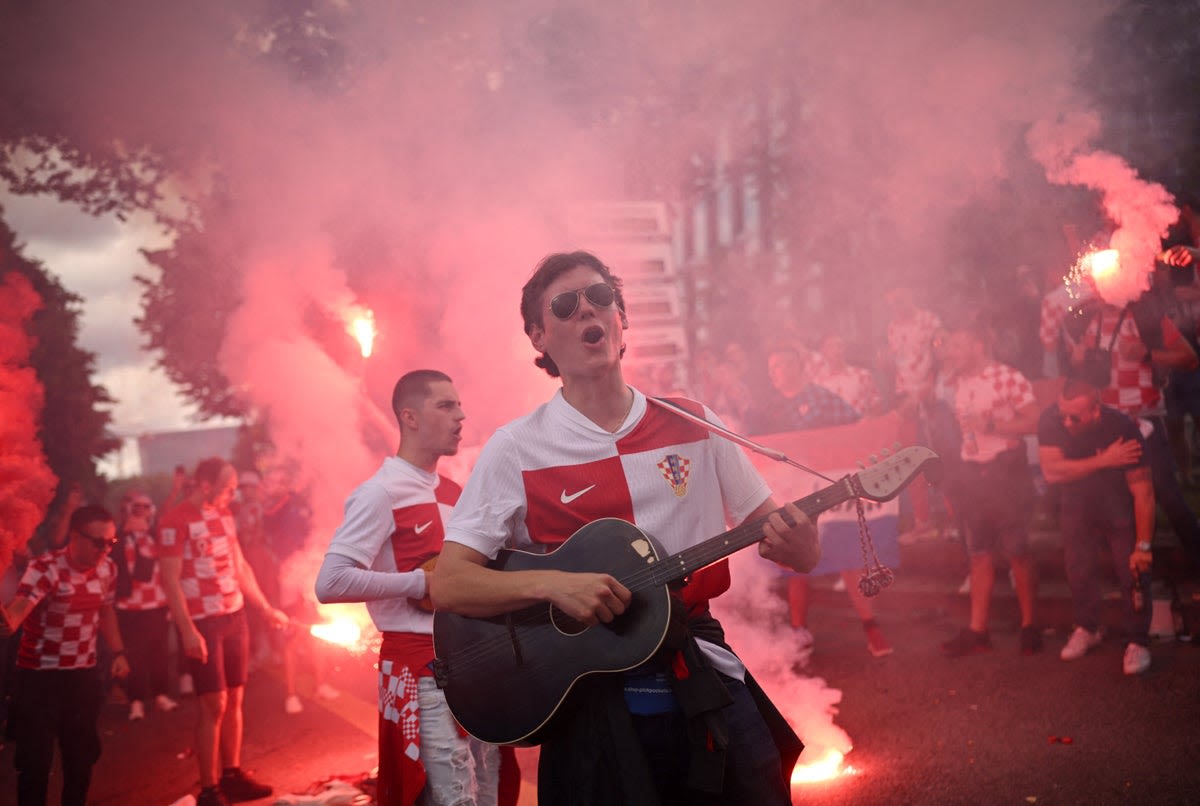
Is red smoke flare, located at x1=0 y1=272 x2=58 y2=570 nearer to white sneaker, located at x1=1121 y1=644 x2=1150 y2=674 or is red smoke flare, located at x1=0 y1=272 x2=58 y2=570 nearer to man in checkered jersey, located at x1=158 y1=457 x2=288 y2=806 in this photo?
man in checkered jersey, located at x1=158 y1=457 x2=288 y2=806

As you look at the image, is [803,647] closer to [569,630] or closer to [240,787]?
[240,787]

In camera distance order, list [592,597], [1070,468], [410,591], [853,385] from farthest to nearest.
Answer: [853,385], [1070,468], [410,591], [592,597]

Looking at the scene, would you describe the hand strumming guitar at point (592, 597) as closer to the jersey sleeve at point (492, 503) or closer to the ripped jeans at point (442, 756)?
the jersey sleeve at point (492, 503)

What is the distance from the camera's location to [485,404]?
373 inches

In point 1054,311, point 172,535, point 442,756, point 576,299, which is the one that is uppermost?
point 1054,311

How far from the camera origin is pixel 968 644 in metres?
6.05

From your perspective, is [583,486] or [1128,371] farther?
[1128,371]

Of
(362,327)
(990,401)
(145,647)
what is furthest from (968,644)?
(145,647)

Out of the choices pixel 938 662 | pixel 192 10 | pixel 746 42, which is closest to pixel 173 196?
pixel 192 10

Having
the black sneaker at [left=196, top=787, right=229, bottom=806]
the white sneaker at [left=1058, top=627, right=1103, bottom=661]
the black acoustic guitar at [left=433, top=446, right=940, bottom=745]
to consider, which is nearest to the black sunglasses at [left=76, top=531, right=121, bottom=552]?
the black sneaker at [left=196, top=787, right=229, bottom=806]

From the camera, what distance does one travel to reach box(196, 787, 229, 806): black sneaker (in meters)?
4.95

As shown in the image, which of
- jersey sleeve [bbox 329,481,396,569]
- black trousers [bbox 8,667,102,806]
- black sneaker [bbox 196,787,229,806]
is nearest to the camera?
jersey sleeve [bbox 329,481,396,569]

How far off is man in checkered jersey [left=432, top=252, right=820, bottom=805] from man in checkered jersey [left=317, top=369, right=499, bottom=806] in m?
1.16

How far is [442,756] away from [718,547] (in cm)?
171
